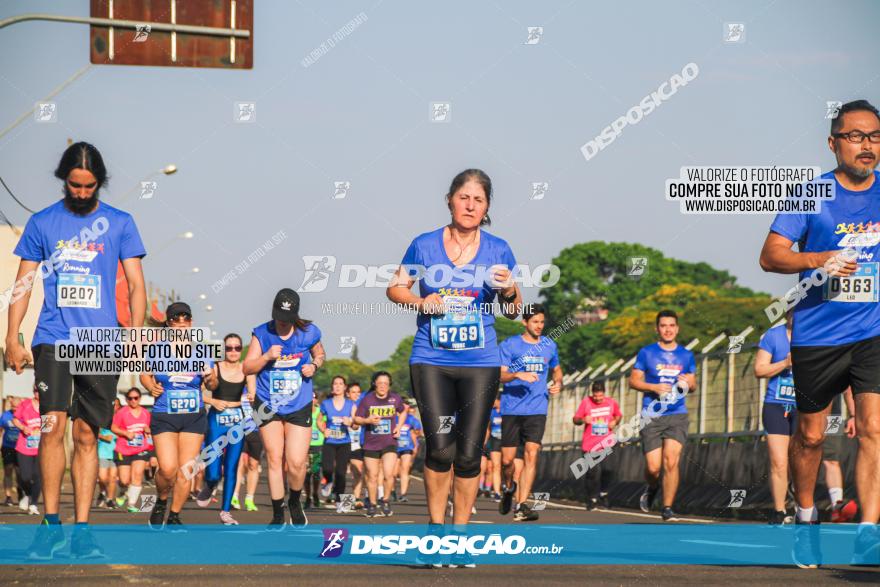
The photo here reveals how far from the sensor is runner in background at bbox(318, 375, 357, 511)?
77.1 ft

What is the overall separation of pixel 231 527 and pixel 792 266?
7.32 meters

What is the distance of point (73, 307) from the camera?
9086mm

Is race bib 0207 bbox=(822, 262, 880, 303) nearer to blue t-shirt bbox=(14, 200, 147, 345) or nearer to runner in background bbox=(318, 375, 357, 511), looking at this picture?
blue t-shirt bbox=(14, 200, 147, 345)

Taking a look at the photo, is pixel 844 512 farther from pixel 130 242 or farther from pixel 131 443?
pixel 131 443

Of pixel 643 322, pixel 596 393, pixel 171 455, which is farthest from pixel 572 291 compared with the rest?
pixel 171 455

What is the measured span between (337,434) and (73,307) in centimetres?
1469

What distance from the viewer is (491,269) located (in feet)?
29.9

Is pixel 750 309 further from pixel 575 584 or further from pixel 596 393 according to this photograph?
pixel 575 584

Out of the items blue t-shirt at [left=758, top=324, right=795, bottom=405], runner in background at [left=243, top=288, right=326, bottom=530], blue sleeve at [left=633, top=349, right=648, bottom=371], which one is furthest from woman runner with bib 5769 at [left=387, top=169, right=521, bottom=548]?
blue sleeve at [left=633, top=349, right=648, bottom=371]

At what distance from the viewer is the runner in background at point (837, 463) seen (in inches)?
592

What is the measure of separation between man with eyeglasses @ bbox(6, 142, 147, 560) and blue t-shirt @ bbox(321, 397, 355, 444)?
14193mm

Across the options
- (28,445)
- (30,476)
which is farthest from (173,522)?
(28,445)

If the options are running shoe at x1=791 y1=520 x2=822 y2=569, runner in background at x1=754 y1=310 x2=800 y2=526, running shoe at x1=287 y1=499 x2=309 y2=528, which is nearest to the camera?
running shoe at x1=791 y1=520 x2=822 y2=569

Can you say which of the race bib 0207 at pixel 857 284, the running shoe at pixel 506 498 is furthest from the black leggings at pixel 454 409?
the running shoe at pixel 506 498
